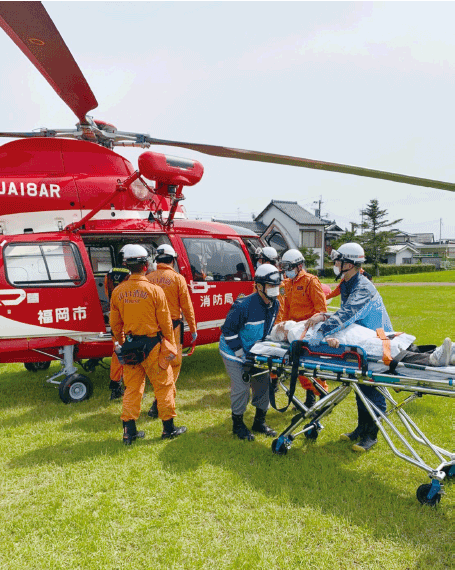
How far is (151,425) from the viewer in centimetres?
513

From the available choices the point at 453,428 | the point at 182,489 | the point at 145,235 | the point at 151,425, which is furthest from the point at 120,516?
the point at 145,235

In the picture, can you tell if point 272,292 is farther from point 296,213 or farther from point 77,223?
point 296,213

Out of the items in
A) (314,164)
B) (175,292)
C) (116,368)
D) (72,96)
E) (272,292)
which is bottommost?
(116,368)

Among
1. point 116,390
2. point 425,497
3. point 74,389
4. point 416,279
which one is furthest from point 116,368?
point 416,279

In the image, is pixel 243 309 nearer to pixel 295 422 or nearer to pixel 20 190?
pixel 295 422

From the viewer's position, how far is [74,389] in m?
5.88

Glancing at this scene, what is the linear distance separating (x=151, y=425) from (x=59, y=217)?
320cm

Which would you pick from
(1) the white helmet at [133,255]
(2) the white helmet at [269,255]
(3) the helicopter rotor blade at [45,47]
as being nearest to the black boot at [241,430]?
(1) the white helmet at [133,255]

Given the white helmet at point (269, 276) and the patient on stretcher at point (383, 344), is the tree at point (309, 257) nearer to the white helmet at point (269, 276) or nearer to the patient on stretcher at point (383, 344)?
the white helmet at point (269, 276)

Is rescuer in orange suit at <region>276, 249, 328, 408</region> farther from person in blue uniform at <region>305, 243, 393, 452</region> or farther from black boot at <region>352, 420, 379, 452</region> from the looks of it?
black boot at <region>352, 420, 379, 452</region>

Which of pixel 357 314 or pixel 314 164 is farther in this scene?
pixel 314 164

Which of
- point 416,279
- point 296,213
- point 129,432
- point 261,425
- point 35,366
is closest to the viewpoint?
point 129,432

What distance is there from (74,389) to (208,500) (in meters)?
3.07

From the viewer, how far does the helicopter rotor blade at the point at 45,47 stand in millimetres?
3348
